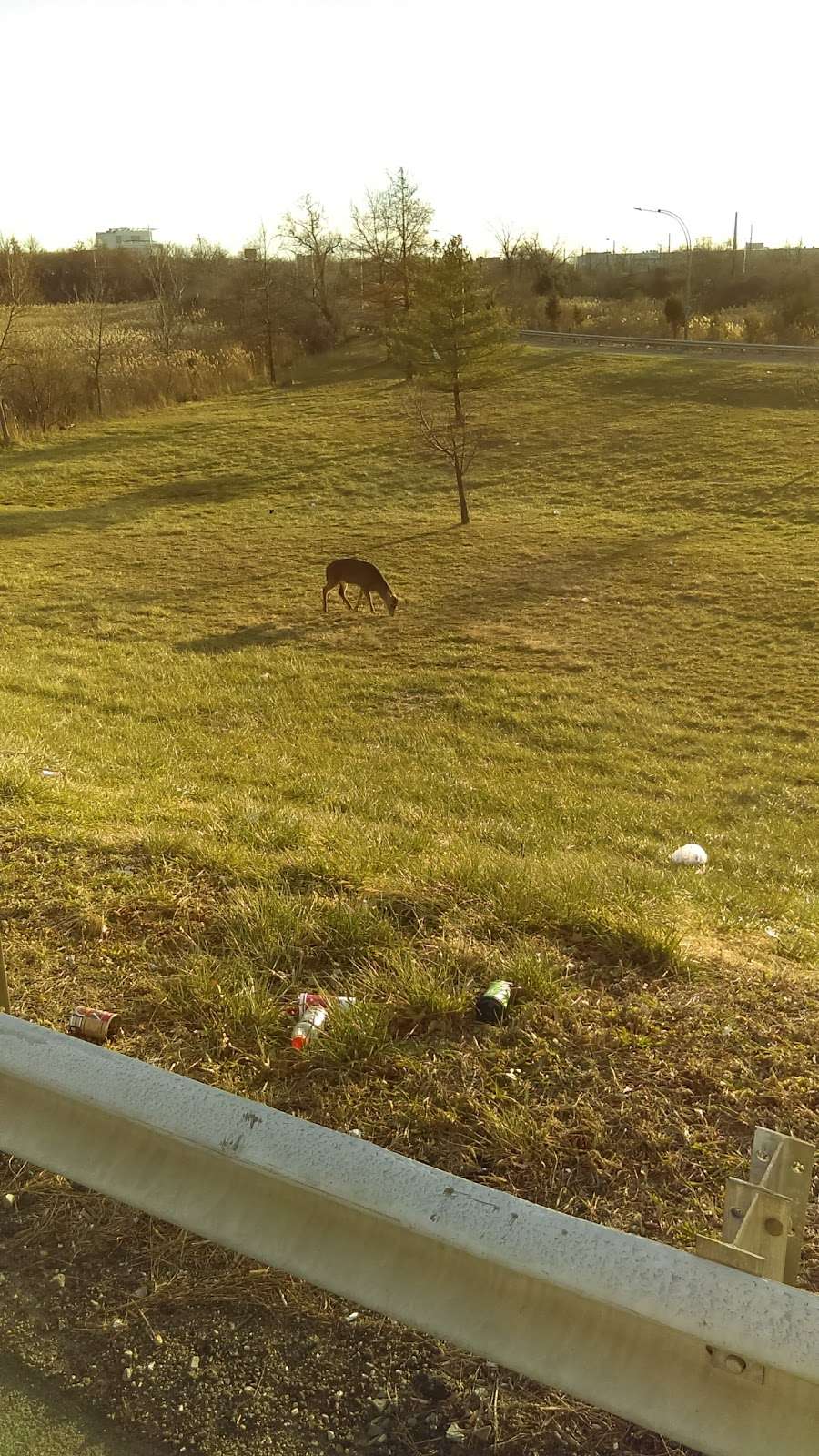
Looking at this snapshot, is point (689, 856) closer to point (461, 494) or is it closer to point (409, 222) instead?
point (461, 494)

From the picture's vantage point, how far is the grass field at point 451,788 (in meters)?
2.62

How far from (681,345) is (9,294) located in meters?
31.3

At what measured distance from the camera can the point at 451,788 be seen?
33.5 feet

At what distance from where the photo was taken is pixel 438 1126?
2430 mm

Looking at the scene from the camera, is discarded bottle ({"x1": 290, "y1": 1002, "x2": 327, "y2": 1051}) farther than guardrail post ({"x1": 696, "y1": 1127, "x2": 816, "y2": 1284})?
Yes

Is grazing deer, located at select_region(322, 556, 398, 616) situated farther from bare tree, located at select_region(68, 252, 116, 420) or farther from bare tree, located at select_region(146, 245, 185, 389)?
bare tree, located at select_region(146, 245, 185, 389)

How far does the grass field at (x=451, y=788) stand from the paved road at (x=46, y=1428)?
33 centimetres

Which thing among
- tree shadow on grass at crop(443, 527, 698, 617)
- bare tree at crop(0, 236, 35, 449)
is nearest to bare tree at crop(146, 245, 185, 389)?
bare tree at crop(0, 236, 35, 449)

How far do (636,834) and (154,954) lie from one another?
→ 6554 mm

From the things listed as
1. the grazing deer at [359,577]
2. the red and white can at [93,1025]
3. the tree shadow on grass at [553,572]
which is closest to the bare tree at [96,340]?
the tree shadow on grass at [553,572]

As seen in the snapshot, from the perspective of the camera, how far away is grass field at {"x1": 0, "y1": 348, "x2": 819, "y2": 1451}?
262 centimetres

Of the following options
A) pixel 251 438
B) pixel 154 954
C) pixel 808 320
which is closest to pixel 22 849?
pixel 154 954

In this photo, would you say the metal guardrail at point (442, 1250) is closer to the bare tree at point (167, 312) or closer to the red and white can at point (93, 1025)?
the red and white can at point (93, 1025)

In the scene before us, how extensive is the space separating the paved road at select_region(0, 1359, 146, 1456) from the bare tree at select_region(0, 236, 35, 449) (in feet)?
134
